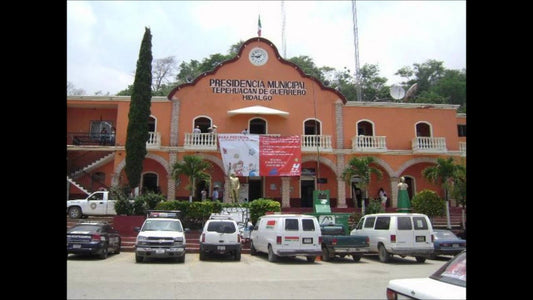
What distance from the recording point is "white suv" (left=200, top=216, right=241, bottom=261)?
49.4ft

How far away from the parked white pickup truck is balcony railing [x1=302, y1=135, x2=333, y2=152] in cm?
1148

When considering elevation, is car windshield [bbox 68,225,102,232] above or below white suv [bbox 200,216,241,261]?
above

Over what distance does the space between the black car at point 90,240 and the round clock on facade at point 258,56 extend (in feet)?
50.0

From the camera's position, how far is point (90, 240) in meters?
14.1

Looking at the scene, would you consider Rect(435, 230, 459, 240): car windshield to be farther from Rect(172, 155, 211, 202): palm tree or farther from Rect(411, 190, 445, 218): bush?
Rect(172, 155, 211, 202): palm tree

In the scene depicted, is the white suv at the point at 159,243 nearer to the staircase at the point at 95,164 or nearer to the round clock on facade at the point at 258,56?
the staircase at the point at 95,164

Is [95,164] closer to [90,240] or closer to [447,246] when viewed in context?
[90,240]

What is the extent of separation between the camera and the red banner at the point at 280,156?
2427 centimetres

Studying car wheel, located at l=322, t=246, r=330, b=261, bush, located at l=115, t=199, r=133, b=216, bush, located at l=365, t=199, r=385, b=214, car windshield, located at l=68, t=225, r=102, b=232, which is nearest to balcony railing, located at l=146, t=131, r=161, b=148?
bush, located at l=115, t=199, r=133, b=216

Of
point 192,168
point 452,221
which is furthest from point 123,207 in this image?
point 452,221

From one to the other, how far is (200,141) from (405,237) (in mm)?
14073
